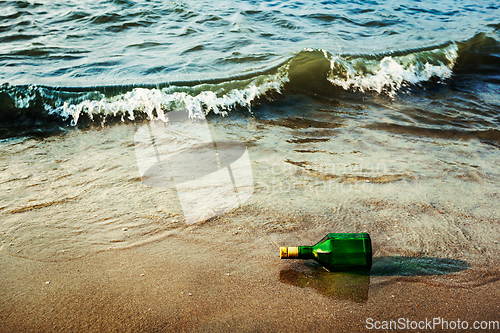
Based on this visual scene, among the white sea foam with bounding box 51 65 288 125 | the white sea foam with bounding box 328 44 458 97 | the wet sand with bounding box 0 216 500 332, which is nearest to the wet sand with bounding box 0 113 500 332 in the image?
the wet sand with bounding box 0 216 500 332

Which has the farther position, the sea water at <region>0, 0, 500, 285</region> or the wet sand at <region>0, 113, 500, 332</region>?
the sea water at <region>0, 0, 500, 285</region>

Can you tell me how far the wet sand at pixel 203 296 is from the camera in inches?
49.7

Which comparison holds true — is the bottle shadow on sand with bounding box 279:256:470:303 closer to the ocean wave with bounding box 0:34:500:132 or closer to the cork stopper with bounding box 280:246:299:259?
the cork stopper with bounding box 280:246:299:259

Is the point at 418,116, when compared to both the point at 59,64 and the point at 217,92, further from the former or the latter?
the point at 59,64

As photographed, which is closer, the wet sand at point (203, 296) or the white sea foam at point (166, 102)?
the wet sand at point (203, 296)

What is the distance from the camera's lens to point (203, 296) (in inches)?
54.1

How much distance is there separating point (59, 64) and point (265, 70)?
3.09m

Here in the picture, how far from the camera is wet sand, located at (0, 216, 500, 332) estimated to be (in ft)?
4.14

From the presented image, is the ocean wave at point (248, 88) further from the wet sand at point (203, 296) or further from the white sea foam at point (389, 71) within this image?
the wet sand at point (203, 296)

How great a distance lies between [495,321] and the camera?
4.14 feet

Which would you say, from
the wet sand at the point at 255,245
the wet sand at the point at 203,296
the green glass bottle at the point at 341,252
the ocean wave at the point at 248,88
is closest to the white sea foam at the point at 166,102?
the ocean wave at the point at 248,88

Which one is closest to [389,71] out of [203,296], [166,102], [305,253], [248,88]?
[248,88]

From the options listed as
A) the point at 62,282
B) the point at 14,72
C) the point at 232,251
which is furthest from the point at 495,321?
the point at 14,72

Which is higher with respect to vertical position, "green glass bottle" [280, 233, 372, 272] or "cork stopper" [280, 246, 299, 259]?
"cork stopper" [280, 246, 299, 259]
